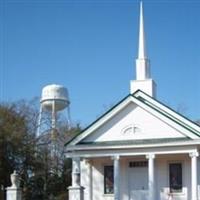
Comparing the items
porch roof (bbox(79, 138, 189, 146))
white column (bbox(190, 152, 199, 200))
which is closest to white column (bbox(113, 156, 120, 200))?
porch roof (bbox(79, 138, 189, 146))

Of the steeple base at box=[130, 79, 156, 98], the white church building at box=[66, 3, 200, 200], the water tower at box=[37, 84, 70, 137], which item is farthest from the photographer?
the water tower at box=[37, 84, 70, 137]

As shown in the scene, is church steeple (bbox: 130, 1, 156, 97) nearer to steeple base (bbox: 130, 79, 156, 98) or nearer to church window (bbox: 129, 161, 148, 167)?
steeple base (bbox: 130, 79, 156, 98)

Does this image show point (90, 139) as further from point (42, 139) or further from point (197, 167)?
point (42, 139)

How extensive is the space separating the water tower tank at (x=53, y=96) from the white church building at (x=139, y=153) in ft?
66.6

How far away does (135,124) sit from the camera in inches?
1196

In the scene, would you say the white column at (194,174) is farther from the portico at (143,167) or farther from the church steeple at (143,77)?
the church steeple at (143,77)

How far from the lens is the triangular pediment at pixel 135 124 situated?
97.9 ft

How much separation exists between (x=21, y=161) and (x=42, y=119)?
12.7 metres

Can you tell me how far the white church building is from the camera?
2923 cm

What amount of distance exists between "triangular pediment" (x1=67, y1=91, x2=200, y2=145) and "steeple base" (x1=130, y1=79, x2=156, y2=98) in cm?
207

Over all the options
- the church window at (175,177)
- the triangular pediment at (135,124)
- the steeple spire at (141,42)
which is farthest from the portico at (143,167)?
the steeple spire at (141,42)

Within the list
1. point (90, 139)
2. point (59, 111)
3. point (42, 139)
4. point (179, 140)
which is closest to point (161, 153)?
point (179, 140)

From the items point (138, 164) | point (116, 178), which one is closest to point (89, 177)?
point (116, 178)

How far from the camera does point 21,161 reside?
38219mm
